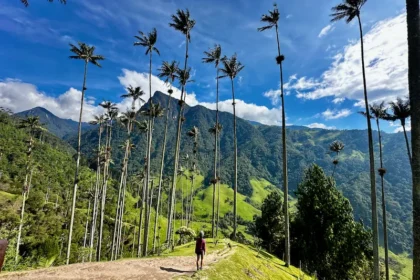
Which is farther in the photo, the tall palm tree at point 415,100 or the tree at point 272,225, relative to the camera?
the tree at point 272,225

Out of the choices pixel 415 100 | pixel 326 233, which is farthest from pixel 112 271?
pixel 326 233

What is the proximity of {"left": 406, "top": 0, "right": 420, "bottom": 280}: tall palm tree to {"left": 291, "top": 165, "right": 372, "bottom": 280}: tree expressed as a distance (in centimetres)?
3956

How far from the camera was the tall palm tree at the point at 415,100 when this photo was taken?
29.2 ft

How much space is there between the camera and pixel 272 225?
52.3 meters

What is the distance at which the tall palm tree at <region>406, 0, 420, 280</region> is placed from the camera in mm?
8906

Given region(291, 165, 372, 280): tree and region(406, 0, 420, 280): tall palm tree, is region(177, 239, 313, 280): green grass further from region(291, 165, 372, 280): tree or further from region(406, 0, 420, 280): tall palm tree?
region(291, 165, 372, 280): tree

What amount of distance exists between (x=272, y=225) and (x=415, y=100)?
4630 centimetres

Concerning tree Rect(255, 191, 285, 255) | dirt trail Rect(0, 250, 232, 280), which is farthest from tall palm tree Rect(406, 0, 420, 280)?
tree Rect(255, 191, 285, 255)

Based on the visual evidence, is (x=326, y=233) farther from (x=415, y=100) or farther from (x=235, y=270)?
(x=415, y=100)

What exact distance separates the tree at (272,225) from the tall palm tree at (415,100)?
4460cm

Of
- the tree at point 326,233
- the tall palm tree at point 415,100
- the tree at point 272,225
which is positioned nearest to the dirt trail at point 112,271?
the tall palm tree at point 415,100

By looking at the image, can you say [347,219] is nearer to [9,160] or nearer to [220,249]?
[220,249]

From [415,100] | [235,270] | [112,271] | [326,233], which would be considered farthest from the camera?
[326,233]

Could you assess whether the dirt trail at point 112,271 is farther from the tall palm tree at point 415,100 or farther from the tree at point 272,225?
the tree at point 272,225
